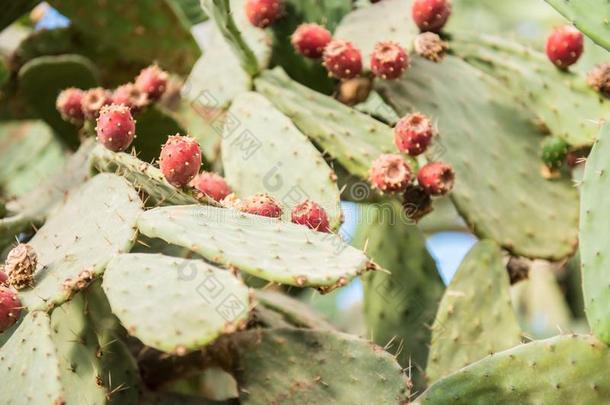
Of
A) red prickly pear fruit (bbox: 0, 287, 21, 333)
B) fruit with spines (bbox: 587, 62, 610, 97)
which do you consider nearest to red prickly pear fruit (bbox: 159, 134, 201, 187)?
red prickly pear fruit (bbox: 0, 287, 21, 333)

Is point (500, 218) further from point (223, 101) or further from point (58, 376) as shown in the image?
point (58, 376)

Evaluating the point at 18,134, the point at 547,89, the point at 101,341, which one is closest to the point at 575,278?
the point at 547,89

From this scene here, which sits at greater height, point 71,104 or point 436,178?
point 71,104

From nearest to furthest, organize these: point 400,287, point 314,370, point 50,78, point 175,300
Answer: point 175,300 < point 314,370 < point 400,287 < point 50,78

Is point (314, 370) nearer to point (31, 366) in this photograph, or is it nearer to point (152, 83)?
point (31, 366)

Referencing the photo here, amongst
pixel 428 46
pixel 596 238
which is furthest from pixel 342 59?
pixel 596 238

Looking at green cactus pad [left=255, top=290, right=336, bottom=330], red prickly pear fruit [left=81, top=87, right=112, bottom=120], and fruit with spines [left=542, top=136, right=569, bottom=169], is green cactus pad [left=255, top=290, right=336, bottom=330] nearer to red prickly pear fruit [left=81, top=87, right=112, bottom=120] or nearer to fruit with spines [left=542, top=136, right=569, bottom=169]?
red prickly pear fruit [left=81, top=87, right=112, bottom=120]
